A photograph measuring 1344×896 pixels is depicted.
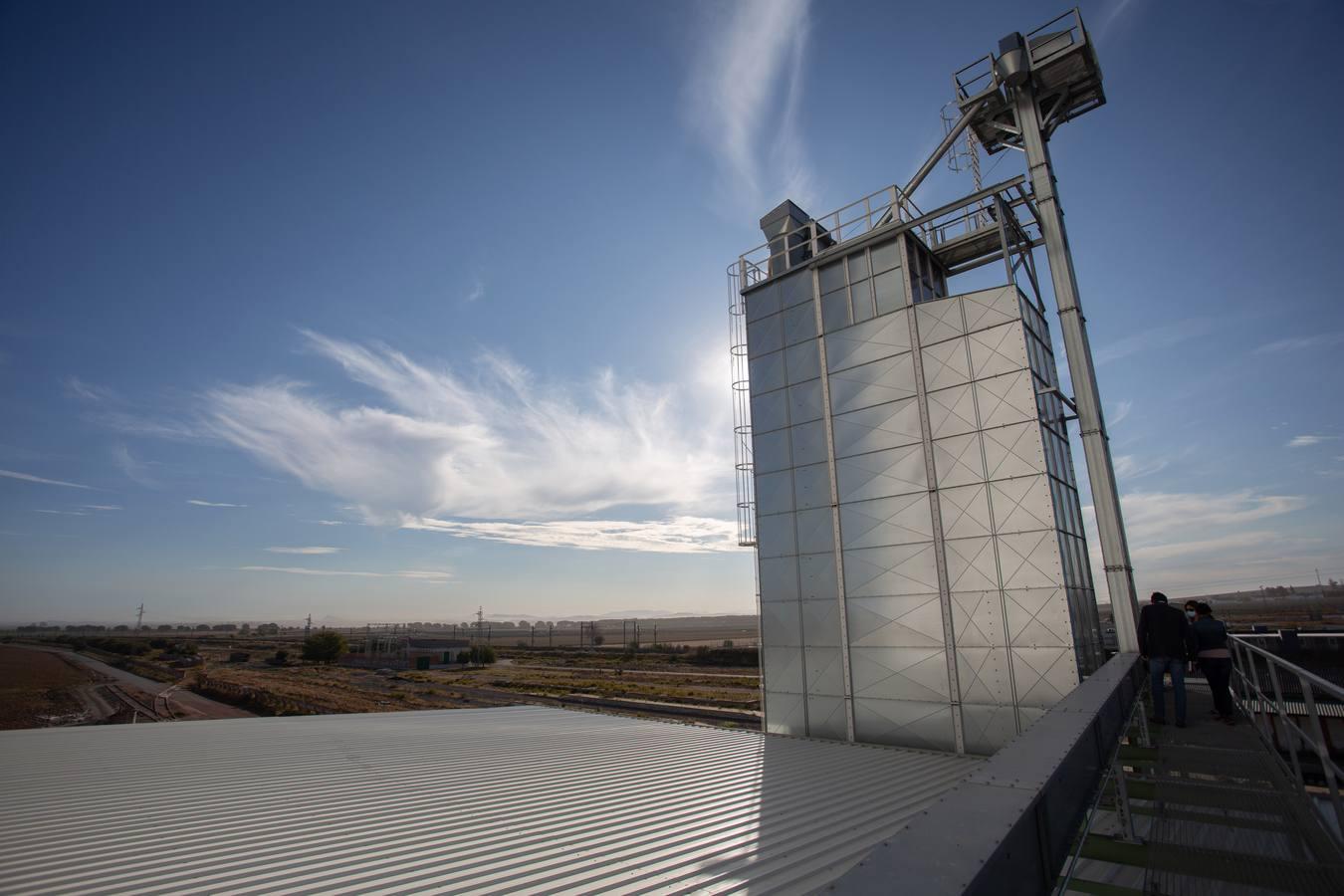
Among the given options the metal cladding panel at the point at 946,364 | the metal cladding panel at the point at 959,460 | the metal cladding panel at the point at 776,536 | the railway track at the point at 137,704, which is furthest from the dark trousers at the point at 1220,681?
the railway track at the point at 137,704

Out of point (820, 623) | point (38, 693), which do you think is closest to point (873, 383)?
point (820, 623)

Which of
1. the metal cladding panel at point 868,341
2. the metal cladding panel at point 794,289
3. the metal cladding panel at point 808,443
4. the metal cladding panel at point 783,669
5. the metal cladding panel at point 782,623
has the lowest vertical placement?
the metal cladding panel at point 783,669

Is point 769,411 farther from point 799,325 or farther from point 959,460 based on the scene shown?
point 959,460

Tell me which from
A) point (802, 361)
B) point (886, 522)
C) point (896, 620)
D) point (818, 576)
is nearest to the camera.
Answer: point (896, 620)

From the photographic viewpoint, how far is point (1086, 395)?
16.0m

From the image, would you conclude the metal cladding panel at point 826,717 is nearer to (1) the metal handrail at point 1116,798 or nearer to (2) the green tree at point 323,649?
(1) the metal handrail at point 1116,798

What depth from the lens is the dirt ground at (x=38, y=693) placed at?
152 feet

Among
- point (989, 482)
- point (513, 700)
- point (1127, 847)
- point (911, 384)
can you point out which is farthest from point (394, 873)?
point (513, 700)

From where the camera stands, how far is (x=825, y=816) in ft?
30.4

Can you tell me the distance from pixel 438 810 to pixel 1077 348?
59.5 ft

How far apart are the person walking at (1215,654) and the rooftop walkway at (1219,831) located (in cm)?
161

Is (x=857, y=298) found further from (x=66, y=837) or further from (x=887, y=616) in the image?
(x=66, y=837)

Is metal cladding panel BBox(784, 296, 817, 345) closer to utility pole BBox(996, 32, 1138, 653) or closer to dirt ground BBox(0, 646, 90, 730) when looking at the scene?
utility pole BBox(996, 32, 1138, 653)

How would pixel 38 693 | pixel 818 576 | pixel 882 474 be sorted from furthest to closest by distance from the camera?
1. pixel 38 693
2. pixel 818 576
3. pixel 882 474
